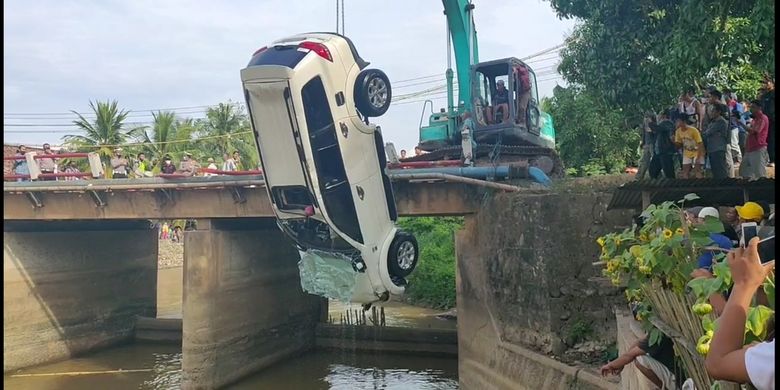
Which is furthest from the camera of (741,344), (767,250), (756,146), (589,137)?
(589,137)

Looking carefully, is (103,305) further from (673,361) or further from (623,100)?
(673,361)

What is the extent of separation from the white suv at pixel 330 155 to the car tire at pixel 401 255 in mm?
18

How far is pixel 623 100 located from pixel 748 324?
8.07 metres

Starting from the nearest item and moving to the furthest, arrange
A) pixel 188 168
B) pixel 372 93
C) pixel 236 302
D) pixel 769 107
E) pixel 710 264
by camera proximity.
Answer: pixel 710 264 < pixel 769 107 < pixel 372 93 < pixel 236 302 < pixel 188 168

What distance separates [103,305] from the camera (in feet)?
61.6

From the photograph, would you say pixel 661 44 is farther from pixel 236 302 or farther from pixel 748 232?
pixel 236 302

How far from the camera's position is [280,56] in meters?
9.17

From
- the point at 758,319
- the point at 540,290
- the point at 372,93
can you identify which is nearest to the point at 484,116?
the point at 372,93

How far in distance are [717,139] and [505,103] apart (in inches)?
219

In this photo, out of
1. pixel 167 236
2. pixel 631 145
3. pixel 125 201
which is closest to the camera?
pixel 125 201

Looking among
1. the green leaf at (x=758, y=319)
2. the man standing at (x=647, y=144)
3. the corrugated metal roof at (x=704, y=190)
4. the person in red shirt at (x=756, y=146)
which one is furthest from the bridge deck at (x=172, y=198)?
the green leaf at (x=758, y=319)

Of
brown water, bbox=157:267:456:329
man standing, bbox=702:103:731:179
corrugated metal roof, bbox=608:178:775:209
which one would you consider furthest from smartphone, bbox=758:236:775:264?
brown water, bbox=157:267:456:329

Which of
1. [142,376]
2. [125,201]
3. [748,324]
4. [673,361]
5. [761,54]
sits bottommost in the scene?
[142,376]

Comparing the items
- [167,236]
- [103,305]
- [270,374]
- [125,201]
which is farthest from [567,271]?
[167,236]
